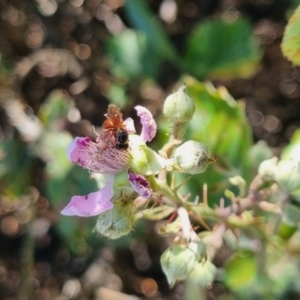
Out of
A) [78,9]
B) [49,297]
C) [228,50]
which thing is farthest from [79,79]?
[49,297]

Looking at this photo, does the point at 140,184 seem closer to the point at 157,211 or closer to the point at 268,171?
the point at 157,211

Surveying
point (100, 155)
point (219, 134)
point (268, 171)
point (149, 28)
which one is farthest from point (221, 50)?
point (100, 155)

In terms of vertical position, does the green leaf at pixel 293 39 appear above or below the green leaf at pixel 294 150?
above

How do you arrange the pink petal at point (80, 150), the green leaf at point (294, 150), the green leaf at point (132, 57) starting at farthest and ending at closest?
the green leaf at point (132, 57), the green leaf at point (294, 150), the pink petal at point (80, 150)

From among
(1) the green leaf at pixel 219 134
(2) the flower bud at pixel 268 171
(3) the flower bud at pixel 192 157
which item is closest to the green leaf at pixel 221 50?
(1) the green leaf at pixel 219 134

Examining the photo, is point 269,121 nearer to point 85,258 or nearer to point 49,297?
point 85,258

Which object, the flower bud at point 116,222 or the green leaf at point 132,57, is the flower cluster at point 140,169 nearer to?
the flower bud at point 116,222

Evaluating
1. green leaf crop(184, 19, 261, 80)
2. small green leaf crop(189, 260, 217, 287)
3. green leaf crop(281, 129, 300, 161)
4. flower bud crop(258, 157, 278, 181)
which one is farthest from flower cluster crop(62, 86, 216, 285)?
green leaf crop(184, 19, 261, 80)
